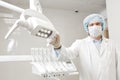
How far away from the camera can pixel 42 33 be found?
0.92 metres

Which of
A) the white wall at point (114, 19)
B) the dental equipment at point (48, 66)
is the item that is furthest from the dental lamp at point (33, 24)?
the white wall at point (114, 19)

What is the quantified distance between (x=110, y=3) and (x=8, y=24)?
1.63 m

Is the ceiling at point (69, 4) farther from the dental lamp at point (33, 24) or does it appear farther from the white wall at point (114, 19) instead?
the dental lamp at point (33, 24)

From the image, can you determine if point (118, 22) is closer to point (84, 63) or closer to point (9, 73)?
point (84, 63)

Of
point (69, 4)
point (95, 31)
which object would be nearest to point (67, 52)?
point (95, 31)

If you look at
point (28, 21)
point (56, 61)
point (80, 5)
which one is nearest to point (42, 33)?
point (28, 21)

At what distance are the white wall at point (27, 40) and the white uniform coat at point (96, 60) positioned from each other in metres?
1.13

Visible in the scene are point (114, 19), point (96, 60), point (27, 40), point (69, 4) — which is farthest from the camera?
point (69, 4)

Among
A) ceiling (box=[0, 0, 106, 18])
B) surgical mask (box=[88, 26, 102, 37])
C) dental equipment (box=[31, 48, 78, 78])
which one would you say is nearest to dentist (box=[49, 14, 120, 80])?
surgical mask (box=[88, 26, 102, 37])

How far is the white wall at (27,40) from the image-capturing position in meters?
2.49

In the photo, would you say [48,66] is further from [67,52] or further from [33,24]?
[33,24]

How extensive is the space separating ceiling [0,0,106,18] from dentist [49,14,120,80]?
3.35ft

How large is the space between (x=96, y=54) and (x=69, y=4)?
53.8 inches

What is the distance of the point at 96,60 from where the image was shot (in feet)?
5.45
